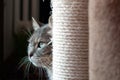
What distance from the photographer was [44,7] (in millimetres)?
2629

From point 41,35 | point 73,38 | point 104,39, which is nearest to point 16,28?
point 41,35

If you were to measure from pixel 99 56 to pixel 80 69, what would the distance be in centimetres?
24

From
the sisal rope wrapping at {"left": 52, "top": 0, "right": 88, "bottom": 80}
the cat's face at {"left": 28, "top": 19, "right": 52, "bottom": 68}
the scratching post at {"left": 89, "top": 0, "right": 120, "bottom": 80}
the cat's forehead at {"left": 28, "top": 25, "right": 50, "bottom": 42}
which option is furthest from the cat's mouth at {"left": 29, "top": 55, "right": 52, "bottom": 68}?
the scratching post at {"left": 89, "top": 0, "right": 120, "bottom": 80}

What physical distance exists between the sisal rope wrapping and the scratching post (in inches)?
7.8

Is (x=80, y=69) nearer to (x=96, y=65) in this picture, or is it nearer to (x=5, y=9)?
(x=96, y=65)

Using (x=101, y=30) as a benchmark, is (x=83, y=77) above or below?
below

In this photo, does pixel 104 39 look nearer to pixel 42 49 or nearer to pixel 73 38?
pixel 73 38

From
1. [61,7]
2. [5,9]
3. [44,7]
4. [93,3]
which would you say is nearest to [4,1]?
[5,9]

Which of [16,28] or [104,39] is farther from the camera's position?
[16,28]

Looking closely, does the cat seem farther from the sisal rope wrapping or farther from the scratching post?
the scratching post

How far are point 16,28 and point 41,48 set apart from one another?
122cm

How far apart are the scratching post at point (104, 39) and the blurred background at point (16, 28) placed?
149cm

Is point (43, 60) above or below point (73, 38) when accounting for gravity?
below

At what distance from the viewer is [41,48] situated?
1.41 m
